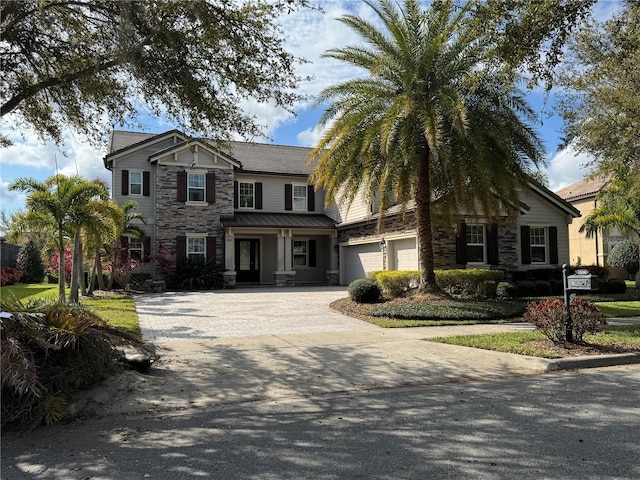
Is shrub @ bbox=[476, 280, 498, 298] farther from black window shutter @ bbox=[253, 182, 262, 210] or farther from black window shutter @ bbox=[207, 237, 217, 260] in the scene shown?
black window shutter @ bbox=[253, 182, 262, 210]

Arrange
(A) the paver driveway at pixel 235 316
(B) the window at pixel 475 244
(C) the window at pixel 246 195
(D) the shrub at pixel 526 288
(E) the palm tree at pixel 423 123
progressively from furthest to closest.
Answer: (C) the window at pixel 246 195
(B) the window at pixel 475 244
(D) the shrub at pixel 526 288
(E) the palm tree at pixel 423 123
(A) the paver driveway at pixel 235 316

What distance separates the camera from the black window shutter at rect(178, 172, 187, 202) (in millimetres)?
24516

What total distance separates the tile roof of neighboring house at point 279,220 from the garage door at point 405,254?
6069mm

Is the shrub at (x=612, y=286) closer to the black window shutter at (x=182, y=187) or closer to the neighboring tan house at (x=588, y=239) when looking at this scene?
the neighboring tan house at (x=588, y=239)

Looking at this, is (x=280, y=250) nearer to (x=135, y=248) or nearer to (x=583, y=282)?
(x=135, y=248)

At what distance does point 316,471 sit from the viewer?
3.93m

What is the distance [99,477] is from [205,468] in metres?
0.79

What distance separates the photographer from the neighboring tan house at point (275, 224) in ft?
67.0

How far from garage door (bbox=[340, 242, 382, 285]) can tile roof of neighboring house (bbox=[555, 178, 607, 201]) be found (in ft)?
50.4

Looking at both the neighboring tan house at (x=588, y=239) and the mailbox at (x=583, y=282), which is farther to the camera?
the neighboring tan house at (x=588, y=239)

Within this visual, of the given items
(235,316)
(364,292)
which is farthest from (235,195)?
(235,316)

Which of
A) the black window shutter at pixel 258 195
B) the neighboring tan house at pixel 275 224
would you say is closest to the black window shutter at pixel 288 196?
the neighboring tan house at pixel 275 224

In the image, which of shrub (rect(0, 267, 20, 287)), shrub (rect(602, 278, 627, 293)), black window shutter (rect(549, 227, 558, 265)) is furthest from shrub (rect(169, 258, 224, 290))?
shrub (rect(602, 278, 627, 293))

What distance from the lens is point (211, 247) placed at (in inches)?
975
